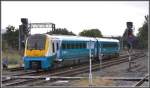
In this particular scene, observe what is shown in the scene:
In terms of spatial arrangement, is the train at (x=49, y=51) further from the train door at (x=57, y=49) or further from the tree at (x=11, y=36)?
the tree at (x=11, y=36)

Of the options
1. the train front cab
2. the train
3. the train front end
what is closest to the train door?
the train

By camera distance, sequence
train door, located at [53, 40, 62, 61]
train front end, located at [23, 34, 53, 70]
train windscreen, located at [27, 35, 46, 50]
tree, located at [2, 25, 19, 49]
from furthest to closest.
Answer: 1. tree, located at [2, 25, 19, 49]
2. train door, located at [53, 40, 62, 61]
3. train windscreen, located at [27, 35, 46, 50]
4. train front end, located at [23, 34, 53, 70]

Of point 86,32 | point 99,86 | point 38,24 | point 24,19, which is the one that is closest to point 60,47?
point 24,19

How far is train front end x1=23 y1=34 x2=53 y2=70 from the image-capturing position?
Result: 3325cm

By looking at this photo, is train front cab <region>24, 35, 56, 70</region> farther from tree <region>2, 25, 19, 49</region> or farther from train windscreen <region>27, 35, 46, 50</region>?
tree <region>2, 25, 19, 49</region>

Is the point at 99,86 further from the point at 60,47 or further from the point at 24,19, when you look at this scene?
the point at 24,19

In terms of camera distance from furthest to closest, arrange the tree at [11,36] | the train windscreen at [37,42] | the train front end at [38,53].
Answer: the tree at [11,36] → the train windscreen at [37,42] → the train front end at [38,53]

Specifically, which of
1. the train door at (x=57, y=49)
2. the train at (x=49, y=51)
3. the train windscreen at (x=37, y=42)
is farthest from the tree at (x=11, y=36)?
the train windscreen at (x=37, y=42)

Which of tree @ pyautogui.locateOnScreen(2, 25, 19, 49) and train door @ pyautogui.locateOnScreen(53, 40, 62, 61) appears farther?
tree @ pyautogui.locateOnScreen(2, 25, 19, 49)

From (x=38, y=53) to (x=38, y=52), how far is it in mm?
68

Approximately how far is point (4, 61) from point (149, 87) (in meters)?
20.7

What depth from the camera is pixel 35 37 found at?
33.8 m

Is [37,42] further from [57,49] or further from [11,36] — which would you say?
[11,36]

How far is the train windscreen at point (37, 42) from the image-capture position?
33719 millimetres
